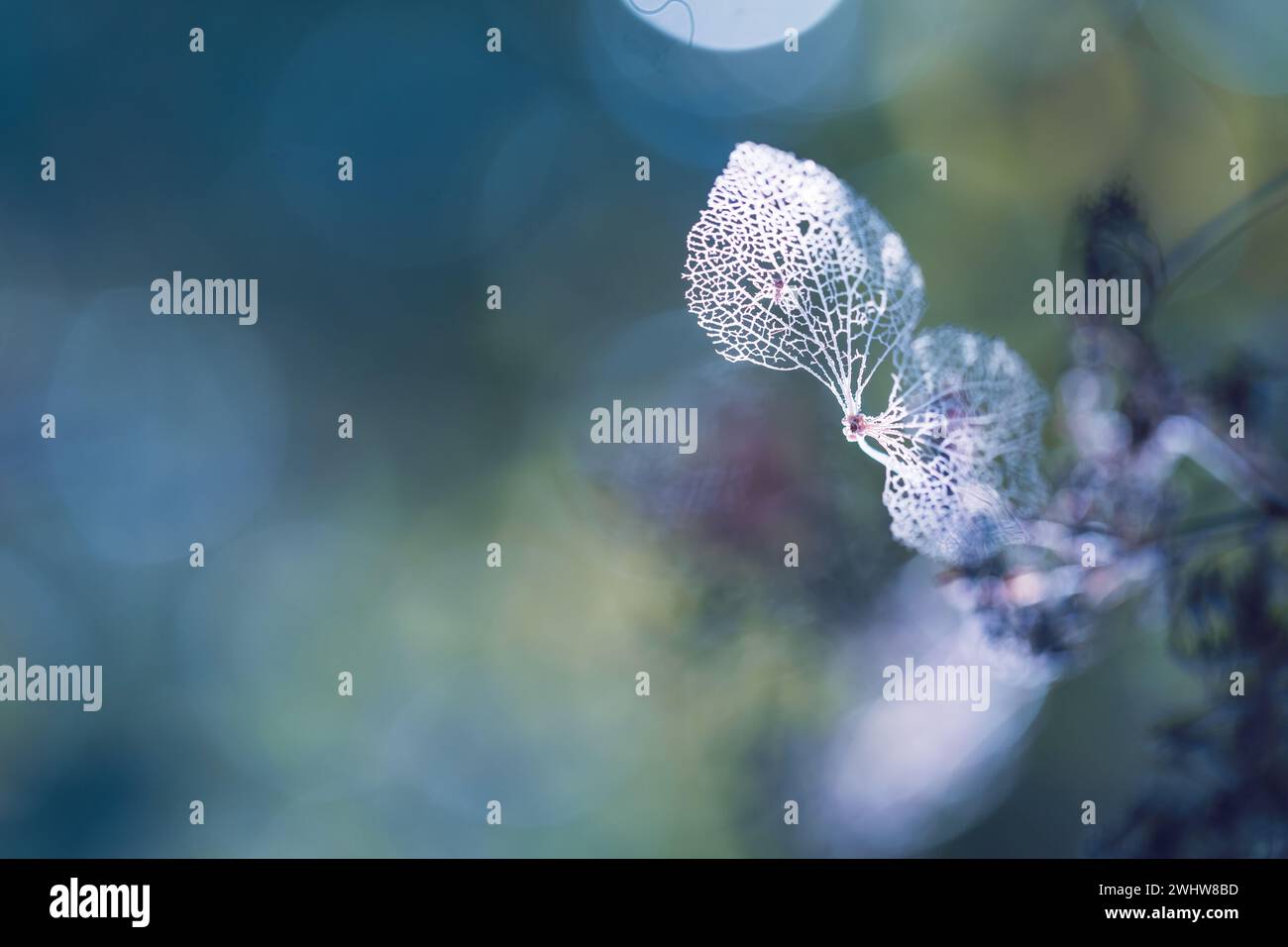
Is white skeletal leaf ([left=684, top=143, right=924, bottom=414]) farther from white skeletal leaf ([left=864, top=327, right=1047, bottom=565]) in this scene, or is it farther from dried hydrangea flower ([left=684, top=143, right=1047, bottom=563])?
white skeletal leaf ([left=864, top=327, right=1047, bottom=565])

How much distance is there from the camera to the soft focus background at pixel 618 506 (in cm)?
314

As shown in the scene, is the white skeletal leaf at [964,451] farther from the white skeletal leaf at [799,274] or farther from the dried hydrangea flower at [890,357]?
the white skeletal leaf at [799,274]

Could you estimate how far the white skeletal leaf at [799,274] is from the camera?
310 centimetres

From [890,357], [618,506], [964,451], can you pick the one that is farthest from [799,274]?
[618,506]

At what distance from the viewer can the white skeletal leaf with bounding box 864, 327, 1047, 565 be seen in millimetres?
3129

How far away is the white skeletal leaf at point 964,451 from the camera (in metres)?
3.13

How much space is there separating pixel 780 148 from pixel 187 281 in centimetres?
174

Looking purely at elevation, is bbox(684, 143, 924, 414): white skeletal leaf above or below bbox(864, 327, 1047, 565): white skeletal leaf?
above

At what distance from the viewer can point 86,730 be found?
316cm

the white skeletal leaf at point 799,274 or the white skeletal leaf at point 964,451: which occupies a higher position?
the white skeletal leaf at point 799,274

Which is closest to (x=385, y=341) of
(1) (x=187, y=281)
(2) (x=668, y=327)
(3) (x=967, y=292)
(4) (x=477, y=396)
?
(4) (x=477, y=396)

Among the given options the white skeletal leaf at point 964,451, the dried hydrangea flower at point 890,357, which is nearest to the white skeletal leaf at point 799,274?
the dried hydrangea flower at point 890,357

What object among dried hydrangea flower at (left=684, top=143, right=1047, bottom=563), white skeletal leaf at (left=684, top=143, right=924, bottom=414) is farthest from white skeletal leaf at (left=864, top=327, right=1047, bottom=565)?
white skeletal leaf at (left=684, top=143, right=924, bottom=414)
